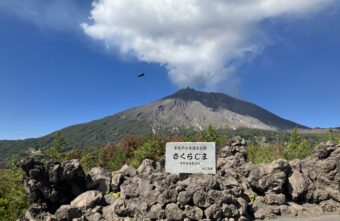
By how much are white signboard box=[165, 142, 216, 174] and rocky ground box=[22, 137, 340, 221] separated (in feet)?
1.83

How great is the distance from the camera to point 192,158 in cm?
1850

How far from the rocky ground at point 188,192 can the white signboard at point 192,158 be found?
0.56 meters

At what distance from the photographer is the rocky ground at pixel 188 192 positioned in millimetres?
15781

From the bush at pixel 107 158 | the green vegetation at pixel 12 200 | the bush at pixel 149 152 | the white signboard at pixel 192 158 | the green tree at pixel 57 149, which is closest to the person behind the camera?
the white signboard at pixel 192 158

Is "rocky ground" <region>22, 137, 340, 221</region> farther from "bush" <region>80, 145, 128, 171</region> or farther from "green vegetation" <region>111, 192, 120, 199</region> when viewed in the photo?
"bush" <region>80, 145, 128, 171</region>

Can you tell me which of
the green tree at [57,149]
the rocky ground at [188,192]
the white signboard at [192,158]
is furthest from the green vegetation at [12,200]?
the green tree at [57,149]

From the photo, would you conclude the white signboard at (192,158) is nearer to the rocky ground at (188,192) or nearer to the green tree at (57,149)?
the rocky ground at (188,192)

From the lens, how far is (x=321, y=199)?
60.3 feet

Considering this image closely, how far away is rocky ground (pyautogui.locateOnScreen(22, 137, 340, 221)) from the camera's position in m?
15.8

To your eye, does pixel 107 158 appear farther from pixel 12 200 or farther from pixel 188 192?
pixel 188 192

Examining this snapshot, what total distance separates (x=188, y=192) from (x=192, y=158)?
283 cm

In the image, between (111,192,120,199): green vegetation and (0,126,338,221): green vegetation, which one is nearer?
(111,192,120,199): green vegetation

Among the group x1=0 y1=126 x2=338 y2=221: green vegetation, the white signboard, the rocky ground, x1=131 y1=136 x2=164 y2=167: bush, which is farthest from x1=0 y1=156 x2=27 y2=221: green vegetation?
x1=131 y1=136 x2=164 y2=167: bush

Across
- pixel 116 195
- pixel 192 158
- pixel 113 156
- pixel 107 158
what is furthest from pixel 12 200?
pixel 107 158
